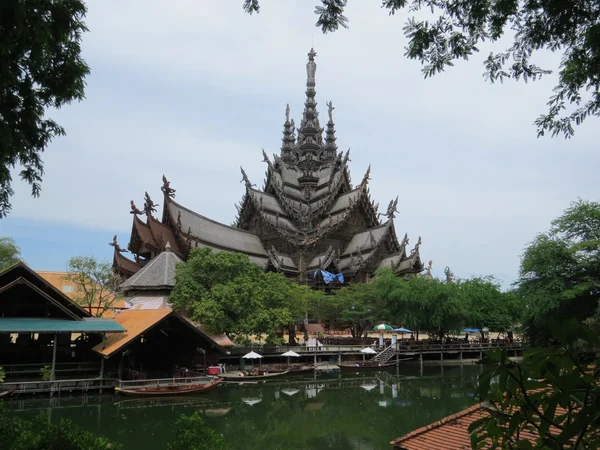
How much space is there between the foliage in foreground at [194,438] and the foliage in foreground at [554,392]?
12.5 ft

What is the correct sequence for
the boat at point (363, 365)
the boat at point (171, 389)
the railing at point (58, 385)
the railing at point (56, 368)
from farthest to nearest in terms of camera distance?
the boat at point (363, 365) → the railing at point (56, 368) → the boat at point (171, 389) → the railing at point (58, 385)

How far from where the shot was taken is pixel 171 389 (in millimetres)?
19016

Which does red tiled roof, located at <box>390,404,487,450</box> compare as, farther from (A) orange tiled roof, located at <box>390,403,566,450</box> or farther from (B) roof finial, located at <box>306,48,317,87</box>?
(B) roof finial, located at <box>306,48,317,87</box>

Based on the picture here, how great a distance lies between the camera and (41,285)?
Result: 63.2 feet

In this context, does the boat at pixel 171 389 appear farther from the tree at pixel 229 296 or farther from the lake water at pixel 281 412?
the tree at pixel 229 296

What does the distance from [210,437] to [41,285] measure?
53.8ft

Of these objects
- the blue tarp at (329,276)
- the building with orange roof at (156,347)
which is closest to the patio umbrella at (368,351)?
the blue tarp at (329,276)

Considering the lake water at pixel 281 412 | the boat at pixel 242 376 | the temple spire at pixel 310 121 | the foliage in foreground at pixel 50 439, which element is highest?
the temple spire at pixel 310 121

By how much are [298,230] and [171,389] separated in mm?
27475

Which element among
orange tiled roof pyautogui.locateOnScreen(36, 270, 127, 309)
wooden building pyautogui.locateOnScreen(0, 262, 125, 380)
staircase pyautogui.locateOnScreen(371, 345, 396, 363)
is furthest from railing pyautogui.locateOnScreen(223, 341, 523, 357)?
orange tiled roof pyautogui.locateOnScreen(36, 270, 127, 309)

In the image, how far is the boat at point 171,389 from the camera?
18.7 meters

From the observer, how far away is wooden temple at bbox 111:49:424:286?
3753 cm

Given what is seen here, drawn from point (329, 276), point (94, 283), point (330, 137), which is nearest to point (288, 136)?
point (330, 137)

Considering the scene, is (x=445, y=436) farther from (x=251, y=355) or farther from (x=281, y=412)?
(x=251, y=355)
